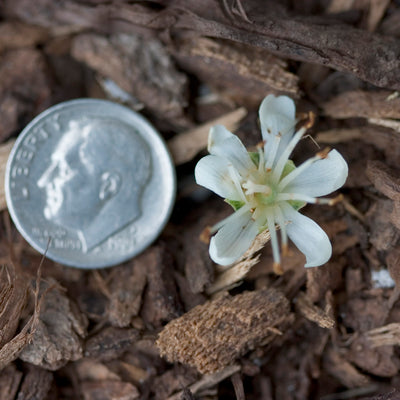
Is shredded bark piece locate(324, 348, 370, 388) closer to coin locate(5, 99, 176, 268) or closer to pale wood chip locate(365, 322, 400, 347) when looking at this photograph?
pale wood chip locate(365, 322, 400, 347)

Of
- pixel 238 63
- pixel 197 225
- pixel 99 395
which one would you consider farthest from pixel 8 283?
pixel 238 63

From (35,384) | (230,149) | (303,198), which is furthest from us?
(35,384)

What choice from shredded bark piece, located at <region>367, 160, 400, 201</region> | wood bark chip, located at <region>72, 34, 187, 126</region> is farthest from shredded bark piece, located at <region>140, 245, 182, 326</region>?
shredded bark piece, located at <region>367, 160, 400, 201</region>

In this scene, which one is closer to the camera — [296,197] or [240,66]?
[296,197]

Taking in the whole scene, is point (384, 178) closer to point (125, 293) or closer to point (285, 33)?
point (285, 33)

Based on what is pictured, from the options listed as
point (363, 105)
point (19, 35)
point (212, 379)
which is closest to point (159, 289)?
point (212, 379)

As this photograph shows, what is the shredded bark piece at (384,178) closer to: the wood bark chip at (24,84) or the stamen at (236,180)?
the stamen at (236,180)
